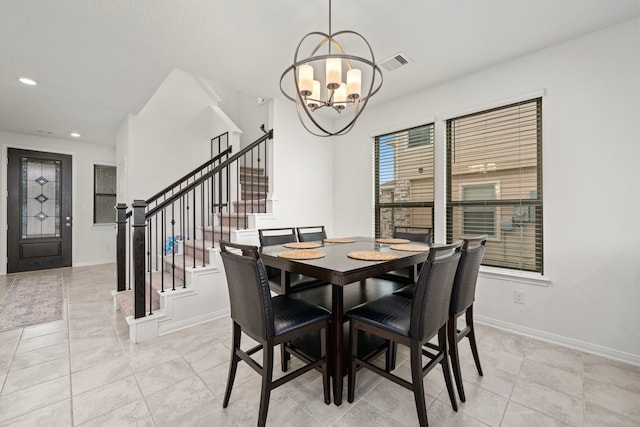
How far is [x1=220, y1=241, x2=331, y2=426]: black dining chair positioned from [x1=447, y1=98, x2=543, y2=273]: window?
2.23m

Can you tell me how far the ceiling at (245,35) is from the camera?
2000 millimetres

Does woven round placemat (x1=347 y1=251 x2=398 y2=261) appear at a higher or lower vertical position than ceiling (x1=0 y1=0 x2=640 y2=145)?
lower

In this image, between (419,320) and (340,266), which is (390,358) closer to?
(419,320)

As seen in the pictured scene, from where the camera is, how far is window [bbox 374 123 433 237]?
3.38m

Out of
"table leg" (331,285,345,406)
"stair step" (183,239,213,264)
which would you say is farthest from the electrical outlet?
"stair step" (183,239,213,264)

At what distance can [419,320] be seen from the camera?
135 cm

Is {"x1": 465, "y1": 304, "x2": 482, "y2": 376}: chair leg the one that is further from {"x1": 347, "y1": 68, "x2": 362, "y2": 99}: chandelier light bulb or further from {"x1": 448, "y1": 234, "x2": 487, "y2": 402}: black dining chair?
{"x1": 347, "y1": 68, "x2": 362, "y2": 99}: chandelier light bulb

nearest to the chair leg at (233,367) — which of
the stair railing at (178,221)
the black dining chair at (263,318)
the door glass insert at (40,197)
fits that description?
the black dining chair at (263,318)

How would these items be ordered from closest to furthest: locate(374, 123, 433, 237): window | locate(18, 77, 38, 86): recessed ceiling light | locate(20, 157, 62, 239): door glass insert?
locate(18, 77, 38, 86): recessed ceiling light < locate(374, 123, 433, 237): window < locate(20, 157, 62, 239): door glass insert

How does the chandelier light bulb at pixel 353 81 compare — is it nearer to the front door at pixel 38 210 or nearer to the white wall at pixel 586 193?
the white wall at pixel 586 193

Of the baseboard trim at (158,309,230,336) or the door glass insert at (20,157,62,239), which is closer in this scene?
the baseboard trim at (158,309,230,336)

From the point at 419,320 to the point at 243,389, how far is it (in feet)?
4.12

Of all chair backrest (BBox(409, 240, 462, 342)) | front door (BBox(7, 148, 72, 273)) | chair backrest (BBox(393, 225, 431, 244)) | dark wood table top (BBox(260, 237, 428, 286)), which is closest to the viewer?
chair backrest (BBox(409, 240, 462, 342))

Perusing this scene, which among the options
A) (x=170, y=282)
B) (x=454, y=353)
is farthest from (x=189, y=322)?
(x=454, y=353)
